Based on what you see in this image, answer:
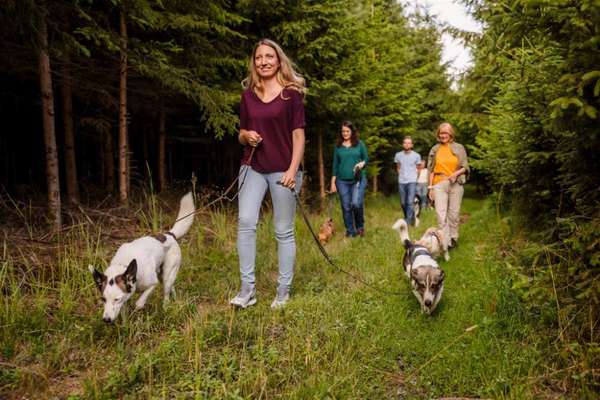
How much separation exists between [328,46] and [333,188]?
4010 mm

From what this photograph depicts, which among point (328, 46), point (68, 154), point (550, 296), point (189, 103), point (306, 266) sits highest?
point (328, 46)

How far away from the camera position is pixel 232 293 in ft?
13.4

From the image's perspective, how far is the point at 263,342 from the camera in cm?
293

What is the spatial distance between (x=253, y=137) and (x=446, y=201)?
3977 mm

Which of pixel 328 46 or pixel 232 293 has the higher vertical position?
pixel 328 46

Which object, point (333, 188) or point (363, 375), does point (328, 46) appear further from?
point (363, 375)

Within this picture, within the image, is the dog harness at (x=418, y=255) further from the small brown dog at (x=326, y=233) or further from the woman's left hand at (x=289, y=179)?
the small brown dog at (x=326, y=233)

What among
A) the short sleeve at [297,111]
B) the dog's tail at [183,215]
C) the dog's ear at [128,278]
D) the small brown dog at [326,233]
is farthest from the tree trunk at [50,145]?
the small brown dog at [326,233]

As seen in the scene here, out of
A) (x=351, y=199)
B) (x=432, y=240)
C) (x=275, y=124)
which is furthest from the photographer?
(x=351, y=199)


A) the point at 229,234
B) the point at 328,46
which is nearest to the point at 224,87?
the point at 328,46

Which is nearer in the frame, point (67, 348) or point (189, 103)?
point (67, 348)

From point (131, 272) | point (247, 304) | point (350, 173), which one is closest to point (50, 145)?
point (131, 272)

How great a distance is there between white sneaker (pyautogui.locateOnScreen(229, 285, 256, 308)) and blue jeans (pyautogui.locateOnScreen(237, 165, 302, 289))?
0.18 ft

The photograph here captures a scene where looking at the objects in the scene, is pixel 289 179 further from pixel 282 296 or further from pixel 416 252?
pixel 416 252
